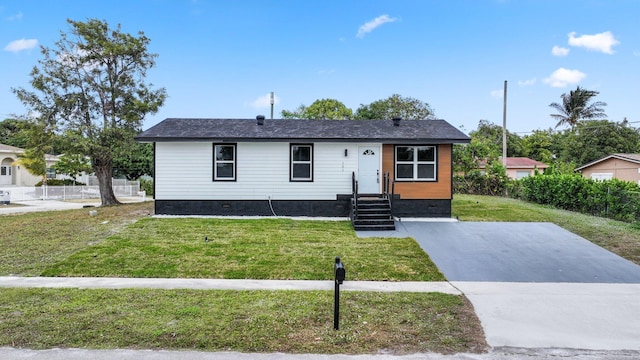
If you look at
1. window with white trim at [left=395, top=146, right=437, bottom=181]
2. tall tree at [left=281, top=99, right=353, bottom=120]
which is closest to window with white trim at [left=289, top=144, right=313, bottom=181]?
window with white trim at [left=395, top=146, right=437, bottom=181]

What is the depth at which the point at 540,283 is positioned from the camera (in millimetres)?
6773

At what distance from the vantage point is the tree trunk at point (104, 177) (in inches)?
710

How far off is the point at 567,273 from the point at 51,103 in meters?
20.9

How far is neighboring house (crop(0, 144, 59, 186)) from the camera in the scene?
1396 inches

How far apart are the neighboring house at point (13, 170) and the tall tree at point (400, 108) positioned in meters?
31.7

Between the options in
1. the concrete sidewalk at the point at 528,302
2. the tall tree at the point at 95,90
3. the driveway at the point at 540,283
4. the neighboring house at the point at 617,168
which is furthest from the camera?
the neighboring house at the point at 617,168

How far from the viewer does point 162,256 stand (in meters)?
8.12

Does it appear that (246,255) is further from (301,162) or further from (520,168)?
(520,168)

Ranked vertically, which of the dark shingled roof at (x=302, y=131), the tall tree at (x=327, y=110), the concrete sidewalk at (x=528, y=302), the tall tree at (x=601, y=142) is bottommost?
the concrete sidewalk at (x=528, y=302)

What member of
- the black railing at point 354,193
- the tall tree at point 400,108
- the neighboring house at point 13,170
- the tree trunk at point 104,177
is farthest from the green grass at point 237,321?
the neighboring house at point 13,170

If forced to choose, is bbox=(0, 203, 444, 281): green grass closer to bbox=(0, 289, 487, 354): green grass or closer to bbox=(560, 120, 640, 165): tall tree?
bbox=(0, 289, 487, 354): green grass

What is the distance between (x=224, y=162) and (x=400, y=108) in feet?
88.5

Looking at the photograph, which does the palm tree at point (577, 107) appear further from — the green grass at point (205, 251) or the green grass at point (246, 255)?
the green grass at point (246, 255)

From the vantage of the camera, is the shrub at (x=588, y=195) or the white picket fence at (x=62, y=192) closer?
the shrub at (x=588, y=195)
